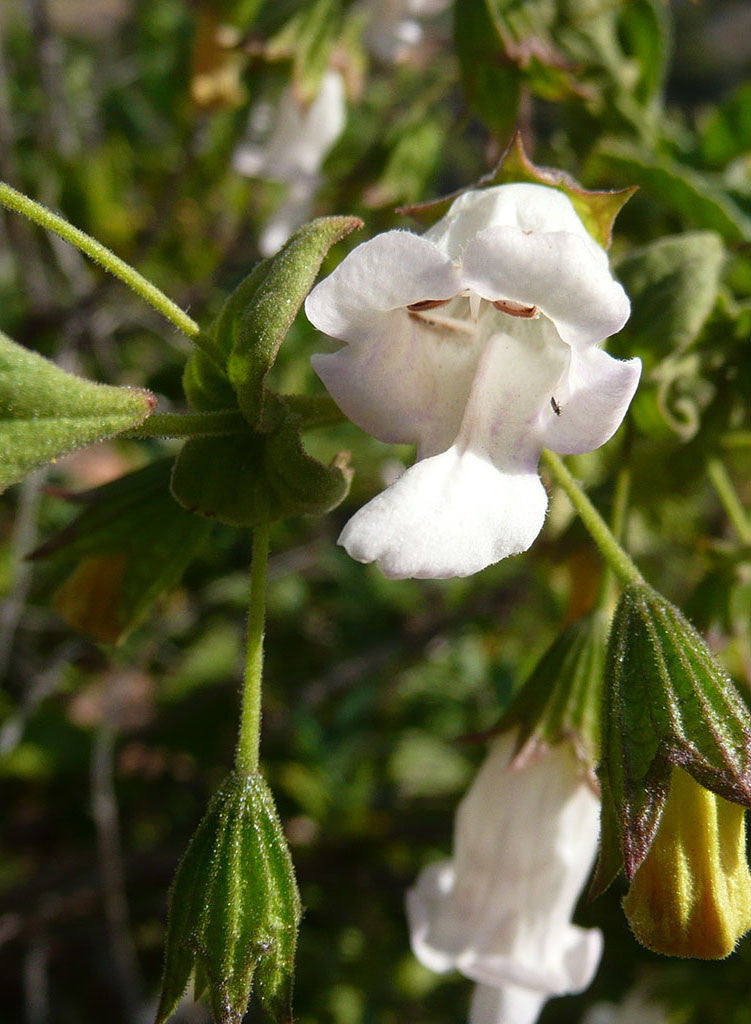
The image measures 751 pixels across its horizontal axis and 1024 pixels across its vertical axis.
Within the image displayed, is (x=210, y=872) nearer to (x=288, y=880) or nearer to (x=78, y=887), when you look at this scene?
(x=288, y=880)

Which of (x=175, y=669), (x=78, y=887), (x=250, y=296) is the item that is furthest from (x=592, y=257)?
(x=175, y=669)

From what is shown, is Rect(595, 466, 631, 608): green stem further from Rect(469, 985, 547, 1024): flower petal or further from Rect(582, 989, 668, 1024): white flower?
Rect(582, 989, 668, 1024): white flower

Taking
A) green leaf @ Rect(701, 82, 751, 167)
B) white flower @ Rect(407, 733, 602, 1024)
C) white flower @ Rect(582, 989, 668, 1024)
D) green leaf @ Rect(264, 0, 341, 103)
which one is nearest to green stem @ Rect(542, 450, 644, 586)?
white flower @ Rect(407, 733, 602, 1024)

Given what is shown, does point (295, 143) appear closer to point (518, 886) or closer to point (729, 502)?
point (729, 502)

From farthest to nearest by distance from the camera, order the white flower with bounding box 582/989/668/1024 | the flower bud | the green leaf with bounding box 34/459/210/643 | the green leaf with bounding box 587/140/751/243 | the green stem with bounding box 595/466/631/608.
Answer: the white flower with bounding box 582/989/668/1024 < the green leaf with bounding box 587/140/751/243 < the green stem with bounding box 595/466/631/608 < the green leaf with bounding box 34/459/210/643 < the flower bud

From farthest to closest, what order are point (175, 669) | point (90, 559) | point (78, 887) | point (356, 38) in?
1. point (175, 669)
2. point (78, 887)
3. point (356, 38)
4. point (90, 559)

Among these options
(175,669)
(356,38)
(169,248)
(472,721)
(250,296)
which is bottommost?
(175,669)
